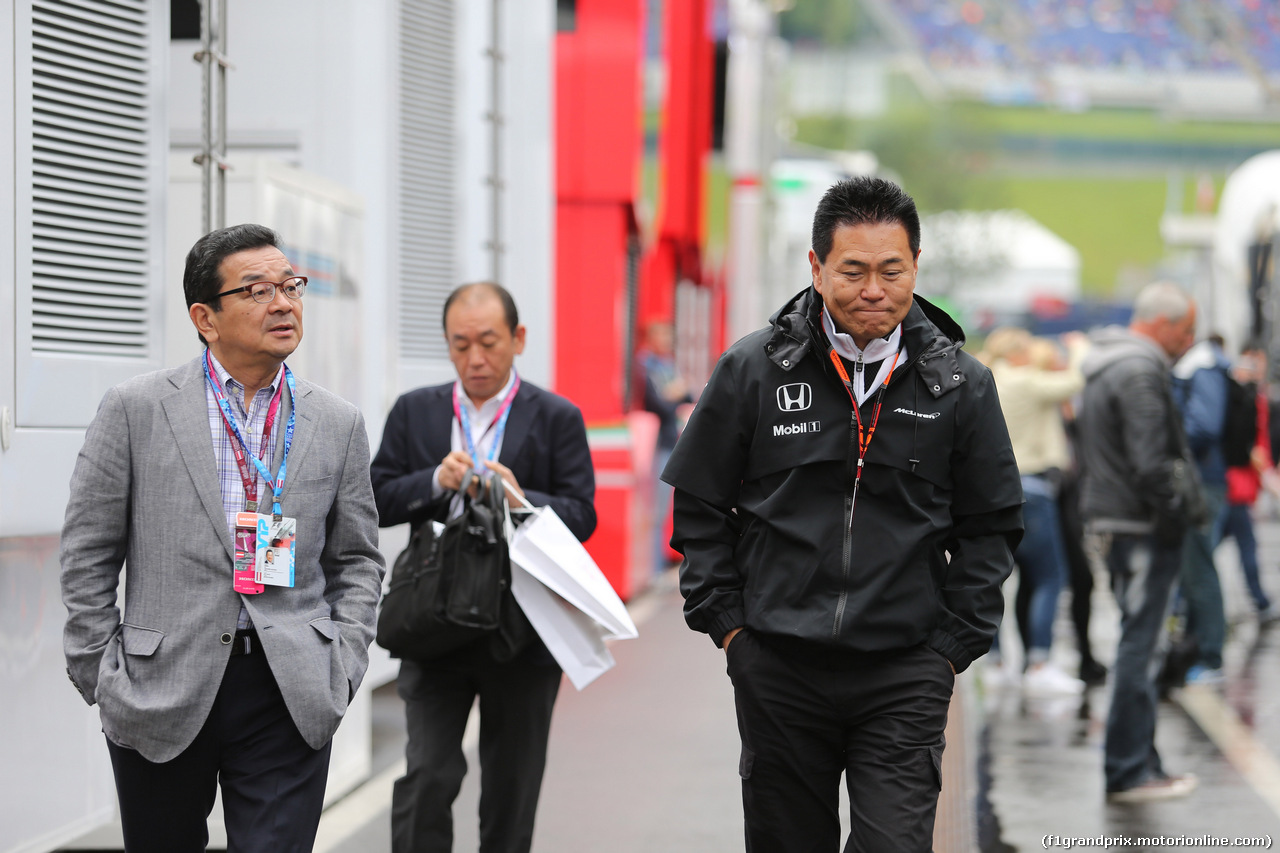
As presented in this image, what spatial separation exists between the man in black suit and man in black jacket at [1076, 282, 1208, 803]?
8.68 feet

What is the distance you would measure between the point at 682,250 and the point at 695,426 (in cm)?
1630

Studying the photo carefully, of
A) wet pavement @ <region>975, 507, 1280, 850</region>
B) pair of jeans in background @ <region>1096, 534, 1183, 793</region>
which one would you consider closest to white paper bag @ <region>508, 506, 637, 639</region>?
wet pavement @ <region>975, 507, 1280, 850</region>

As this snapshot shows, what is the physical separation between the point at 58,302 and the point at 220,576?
203cm

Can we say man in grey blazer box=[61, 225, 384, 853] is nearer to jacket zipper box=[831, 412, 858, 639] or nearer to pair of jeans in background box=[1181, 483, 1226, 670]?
jacket zipper box=[831, 412, 858, 639]

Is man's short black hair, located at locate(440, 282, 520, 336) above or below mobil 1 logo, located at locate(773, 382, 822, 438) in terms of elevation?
above

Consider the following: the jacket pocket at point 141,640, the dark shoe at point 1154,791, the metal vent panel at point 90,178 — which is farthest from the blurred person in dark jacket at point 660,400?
the jacket pocket at point 141,640

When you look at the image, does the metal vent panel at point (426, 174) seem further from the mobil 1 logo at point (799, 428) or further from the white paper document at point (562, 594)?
the mobil 1 logo at point (799, 428)

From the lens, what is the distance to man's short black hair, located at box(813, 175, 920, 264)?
3.59m

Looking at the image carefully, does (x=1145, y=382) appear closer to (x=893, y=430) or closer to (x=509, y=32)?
(x=893, y=430)

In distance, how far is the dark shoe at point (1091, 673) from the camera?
965 cm

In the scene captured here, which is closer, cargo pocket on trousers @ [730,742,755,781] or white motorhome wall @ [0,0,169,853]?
cargo pocket on trousers @ [730,742,755,781]

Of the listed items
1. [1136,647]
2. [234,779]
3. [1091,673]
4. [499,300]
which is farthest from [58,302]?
[1091,673]

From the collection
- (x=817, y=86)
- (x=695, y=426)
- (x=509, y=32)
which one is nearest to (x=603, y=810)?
(x=695, y=426)

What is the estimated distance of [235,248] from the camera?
136 inches
